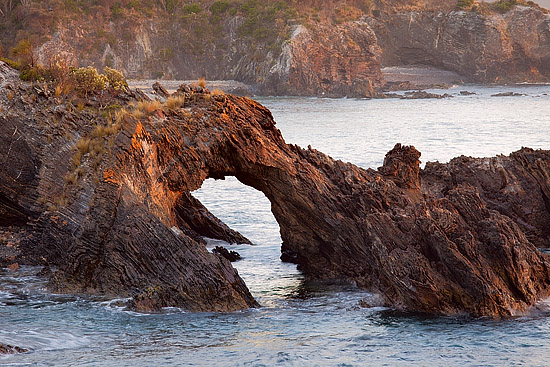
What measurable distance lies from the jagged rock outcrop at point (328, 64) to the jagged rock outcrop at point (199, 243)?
87106mm

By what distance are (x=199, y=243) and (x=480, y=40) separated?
12631cm

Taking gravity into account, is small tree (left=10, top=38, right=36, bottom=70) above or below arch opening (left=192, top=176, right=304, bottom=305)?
above

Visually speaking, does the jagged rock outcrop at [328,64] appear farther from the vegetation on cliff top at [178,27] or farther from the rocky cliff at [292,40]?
the vegetation on cliff top at [178,27]

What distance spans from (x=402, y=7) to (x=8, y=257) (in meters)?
137

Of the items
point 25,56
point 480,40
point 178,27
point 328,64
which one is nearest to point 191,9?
point 178,27

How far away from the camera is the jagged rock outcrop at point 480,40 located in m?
131

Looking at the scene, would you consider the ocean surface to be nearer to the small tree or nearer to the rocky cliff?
the small tree

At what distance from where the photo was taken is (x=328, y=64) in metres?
115

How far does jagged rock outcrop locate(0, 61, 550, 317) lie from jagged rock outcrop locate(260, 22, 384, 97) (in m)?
87.1

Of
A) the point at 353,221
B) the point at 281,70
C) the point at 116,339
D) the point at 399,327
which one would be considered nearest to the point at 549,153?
the point at 353,221

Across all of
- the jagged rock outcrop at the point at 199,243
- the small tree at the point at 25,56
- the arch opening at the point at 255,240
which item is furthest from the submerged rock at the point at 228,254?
the small tree at the point at 25,56

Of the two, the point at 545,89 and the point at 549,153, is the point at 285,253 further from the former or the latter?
the point at 545,89

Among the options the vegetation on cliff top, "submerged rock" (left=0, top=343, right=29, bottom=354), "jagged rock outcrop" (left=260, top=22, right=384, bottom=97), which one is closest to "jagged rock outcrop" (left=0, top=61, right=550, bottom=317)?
"submerged rock" (left=0, top=343, right=29, bottom=354)

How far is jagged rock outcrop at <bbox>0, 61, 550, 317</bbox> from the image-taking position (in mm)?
14812
